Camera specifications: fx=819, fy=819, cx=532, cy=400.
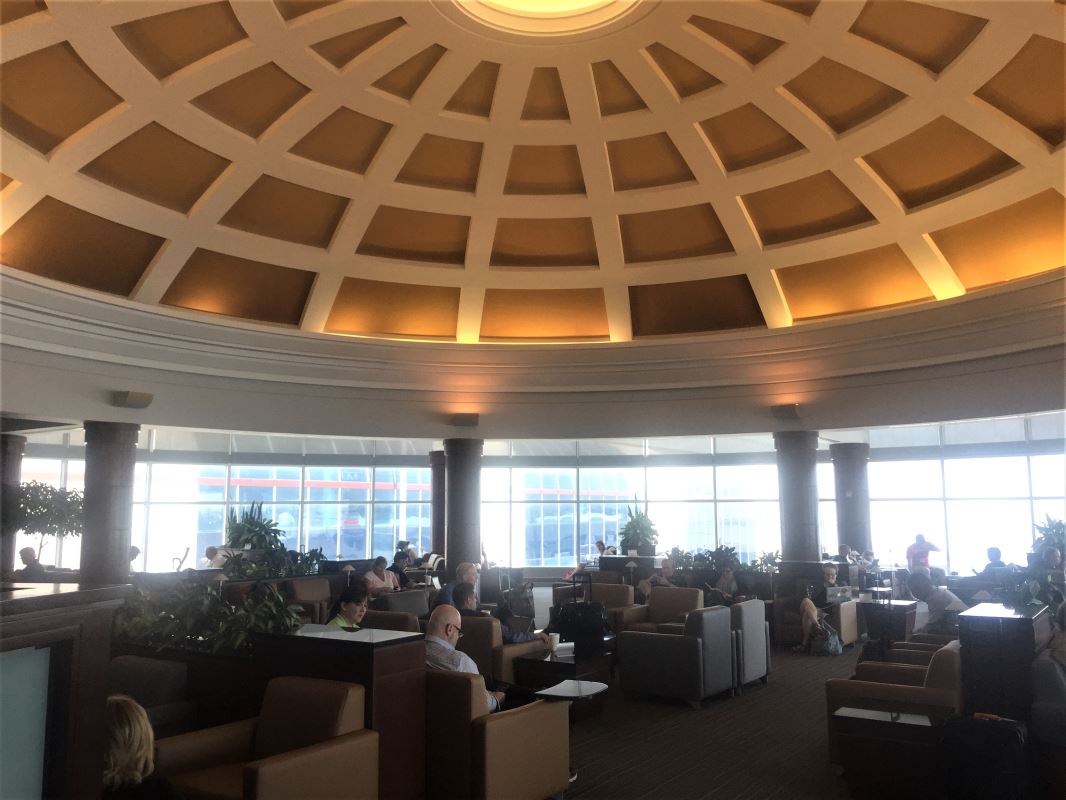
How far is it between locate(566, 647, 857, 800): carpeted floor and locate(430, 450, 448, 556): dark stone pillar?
675 centimetres

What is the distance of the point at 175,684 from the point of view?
5.12 meters

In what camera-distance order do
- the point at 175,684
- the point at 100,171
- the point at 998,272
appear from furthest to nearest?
the point at 998,272 → the point at 100,171 → the point at 175,684

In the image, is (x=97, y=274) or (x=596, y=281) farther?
(x=596, y=281)

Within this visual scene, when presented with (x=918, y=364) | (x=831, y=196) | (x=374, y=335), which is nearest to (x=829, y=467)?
(x=918, y=364)

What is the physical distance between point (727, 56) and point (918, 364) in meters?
4.98

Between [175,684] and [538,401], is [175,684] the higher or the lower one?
the lower one

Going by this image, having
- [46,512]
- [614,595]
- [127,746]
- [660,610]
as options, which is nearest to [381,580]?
[614,595]

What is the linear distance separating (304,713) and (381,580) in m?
6.84

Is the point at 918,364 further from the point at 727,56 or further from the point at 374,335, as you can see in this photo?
the point at 374,335

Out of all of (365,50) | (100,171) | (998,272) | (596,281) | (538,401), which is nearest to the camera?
(365,50)

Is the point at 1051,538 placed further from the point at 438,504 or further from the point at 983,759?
the point at 438,504

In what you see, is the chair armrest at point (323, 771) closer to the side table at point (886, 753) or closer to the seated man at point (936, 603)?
the side table at point (886, 753)

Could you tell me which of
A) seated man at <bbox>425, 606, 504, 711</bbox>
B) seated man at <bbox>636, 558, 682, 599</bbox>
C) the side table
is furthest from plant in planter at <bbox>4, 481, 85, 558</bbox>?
the side table

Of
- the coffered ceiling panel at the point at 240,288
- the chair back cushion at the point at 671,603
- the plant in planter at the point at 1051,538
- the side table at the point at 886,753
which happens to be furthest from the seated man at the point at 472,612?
the plant in planter at the point at 1051,538
